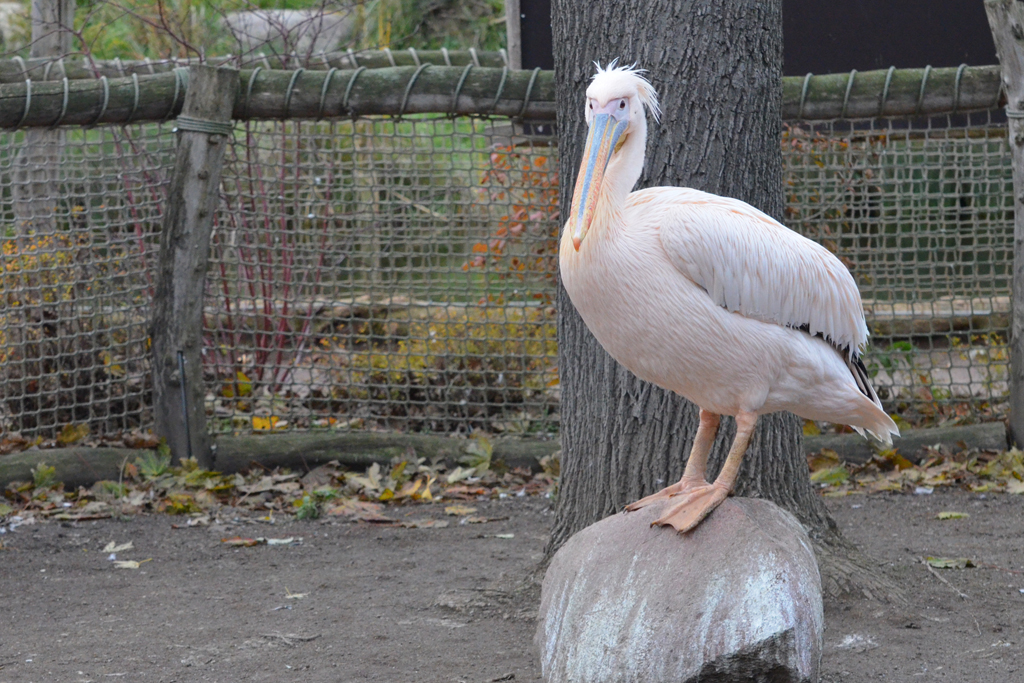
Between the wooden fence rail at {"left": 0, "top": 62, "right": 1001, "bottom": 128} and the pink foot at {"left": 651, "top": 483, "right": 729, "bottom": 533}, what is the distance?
2759 millimetres

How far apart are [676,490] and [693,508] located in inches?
6.9

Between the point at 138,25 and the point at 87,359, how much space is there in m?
6.87

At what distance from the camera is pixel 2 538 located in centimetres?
440

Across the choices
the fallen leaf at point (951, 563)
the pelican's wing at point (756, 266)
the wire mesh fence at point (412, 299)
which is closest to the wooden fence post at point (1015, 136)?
the fallen leaf at point (951, 563)

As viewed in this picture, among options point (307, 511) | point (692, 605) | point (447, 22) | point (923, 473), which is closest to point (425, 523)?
point (307, 511)

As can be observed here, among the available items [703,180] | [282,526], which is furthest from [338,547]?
[703,180]

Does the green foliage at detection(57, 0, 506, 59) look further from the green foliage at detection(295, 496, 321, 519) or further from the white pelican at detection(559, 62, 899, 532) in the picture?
the white pelican at detection(559, 62, 899, 532)

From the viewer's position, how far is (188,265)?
514 centimetres

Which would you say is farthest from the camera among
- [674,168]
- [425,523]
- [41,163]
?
[41,163]

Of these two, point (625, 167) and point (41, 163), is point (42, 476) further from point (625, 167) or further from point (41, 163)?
point (625, 167)

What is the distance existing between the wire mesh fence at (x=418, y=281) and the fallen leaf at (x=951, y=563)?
1.65 meters

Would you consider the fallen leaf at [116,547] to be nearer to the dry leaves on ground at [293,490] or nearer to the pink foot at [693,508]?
the dry leaves on ground at [293,490]

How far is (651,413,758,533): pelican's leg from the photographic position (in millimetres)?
2740

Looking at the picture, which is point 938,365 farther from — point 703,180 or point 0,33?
point 0,33
